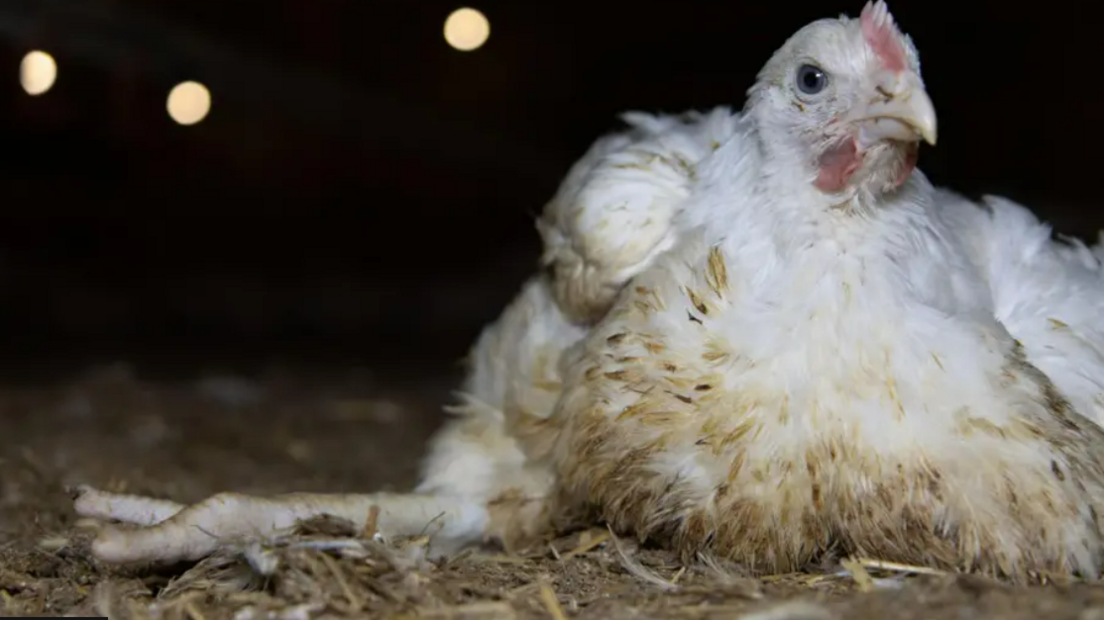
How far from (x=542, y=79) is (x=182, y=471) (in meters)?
2.91

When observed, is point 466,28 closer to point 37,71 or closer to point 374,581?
point 37,71

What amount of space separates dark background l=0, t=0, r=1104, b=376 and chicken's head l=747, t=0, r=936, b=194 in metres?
2.64

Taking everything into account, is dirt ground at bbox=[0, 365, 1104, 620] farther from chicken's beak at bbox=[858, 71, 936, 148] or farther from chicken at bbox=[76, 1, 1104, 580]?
chicken's beak at bbox=[858, 71, 936, 148]

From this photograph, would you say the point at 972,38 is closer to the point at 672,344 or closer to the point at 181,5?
the point at 181,5

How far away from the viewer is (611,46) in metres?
5.89

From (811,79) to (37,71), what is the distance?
2716 millimetres

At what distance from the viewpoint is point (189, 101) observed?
450 centimetres

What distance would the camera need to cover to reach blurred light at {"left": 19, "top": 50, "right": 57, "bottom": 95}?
3.86 m

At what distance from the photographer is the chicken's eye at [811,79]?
2244mm

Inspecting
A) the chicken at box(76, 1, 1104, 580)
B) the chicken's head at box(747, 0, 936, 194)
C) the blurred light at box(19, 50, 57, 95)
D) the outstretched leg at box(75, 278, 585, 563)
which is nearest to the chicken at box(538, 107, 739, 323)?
the chicken at box(76, 1, 1104, 580)

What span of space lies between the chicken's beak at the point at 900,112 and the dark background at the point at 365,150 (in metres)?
2.78

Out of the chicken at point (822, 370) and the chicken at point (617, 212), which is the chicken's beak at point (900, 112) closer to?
the chicken at point (822, 370)

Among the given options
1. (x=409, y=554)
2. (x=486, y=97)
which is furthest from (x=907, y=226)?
(x=486, y=97)

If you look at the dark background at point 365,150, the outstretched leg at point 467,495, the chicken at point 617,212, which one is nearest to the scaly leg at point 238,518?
the outstretched leg at point 467,495
